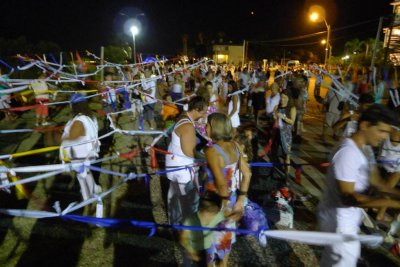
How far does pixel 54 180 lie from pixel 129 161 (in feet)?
5.90

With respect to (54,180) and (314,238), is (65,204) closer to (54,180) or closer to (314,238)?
(54,180)

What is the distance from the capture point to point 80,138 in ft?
14.2

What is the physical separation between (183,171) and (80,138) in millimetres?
1778

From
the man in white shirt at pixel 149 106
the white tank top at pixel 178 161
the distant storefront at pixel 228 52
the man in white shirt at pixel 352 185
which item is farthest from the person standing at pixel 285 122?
the distant storefront at pixel 228 52

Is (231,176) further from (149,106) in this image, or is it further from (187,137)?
(149,106)

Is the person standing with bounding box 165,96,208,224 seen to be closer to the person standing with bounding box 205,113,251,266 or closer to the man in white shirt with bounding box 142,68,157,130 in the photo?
the person standing with bounding box 205,113,251,266

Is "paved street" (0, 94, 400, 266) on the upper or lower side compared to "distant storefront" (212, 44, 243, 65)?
lower

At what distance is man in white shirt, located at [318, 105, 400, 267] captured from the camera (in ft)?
7.33

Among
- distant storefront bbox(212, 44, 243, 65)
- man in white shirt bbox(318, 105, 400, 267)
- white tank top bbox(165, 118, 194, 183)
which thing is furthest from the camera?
distant storefront bbox(212, 44, 243, 65)

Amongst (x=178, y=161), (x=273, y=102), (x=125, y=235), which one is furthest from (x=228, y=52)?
(x=178, y=161)

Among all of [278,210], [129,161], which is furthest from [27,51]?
[278,210]

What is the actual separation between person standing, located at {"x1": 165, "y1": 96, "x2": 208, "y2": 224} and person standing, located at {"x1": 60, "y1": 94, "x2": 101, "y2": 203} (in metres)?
1.42

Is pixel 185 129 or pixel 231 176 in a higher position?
pixel 185 129

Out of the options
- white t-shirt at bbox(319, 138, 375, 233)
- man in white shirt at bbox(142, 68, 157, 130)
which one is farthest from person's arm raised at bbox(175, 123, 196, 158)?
man in white shirt at bbox(142, 68, 157, 130)
